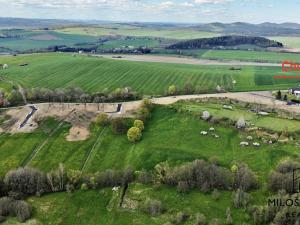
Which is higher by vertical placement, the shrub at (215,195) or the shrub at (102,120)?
the shrub at (102,120)

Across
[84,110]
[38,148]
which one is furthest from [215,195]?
[84,110]

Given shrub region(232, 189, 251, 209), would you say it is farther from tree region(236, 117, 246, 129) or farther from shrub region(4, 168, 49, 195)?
shrub region(4, 168, 49, 195)

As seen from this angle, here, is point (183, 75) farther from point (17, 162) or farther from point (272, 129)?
point (17, 162)

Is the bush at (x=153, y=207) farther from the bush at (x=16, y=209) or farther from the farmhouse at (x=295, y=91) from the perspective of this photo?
the farmhouse at (x=295, y=91)

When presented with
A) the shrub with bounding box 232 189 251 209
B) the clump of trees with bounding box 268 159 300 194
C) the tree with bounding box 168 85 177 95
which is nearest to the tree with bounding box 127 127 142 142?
the shrub with bounding box 232 189 251 209

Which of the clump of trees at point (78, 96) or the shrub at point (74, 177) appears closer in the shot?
the shrub at point (74, 177)

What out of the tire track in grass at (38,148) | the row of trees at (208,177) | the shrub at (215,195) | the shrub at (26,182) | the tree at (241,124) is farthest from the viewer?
the tree at (241,124)

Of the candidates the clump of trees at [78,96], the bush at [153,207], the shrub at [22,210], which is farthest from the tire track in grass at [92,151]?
the clump of trees at [78,96]
